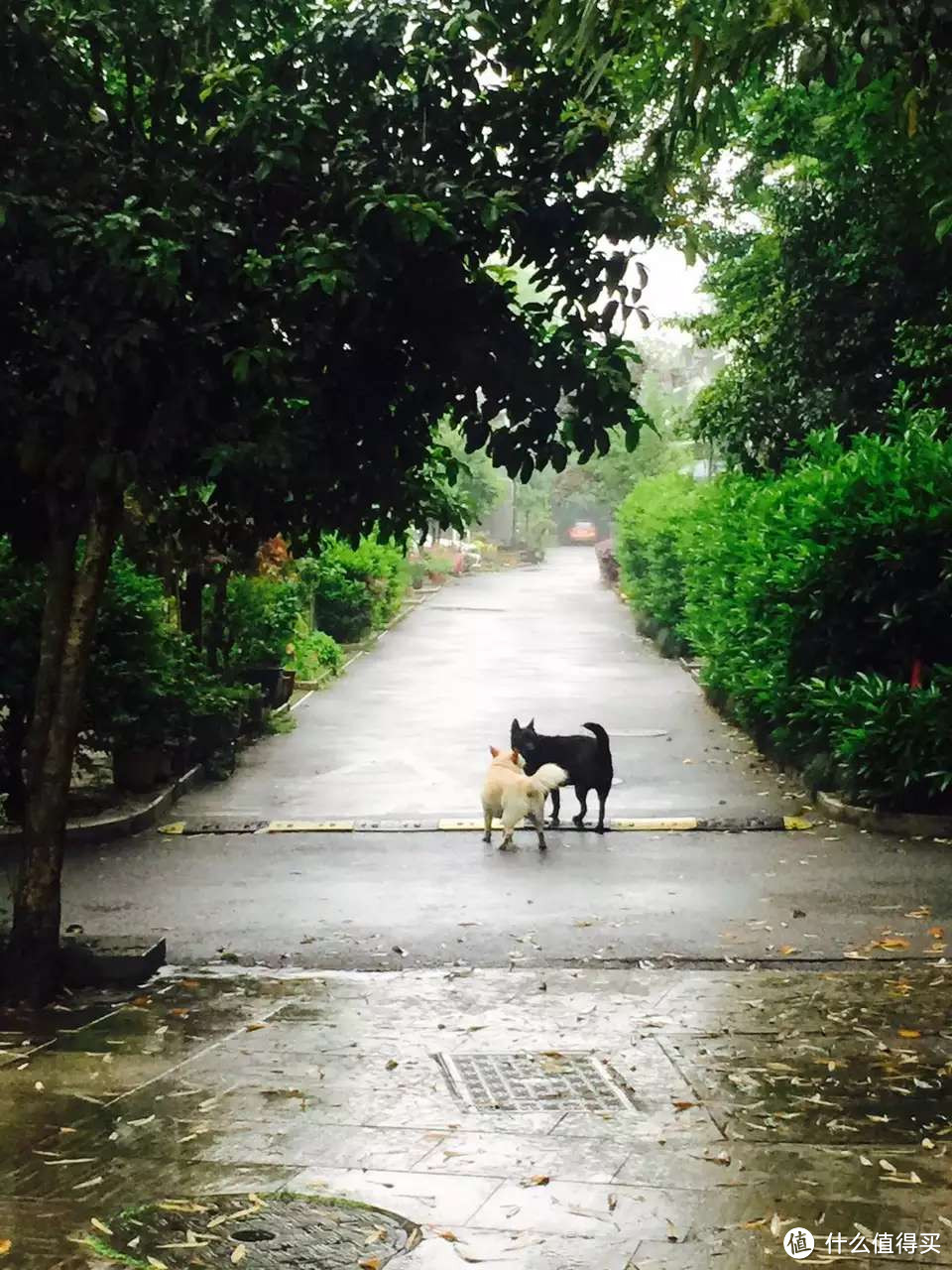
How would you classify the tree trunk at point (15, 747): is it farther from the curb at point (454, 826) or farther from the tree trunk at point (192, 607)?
the tree trunk at point (192, 607)

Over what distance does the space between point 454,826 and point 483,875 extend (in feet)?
5.45

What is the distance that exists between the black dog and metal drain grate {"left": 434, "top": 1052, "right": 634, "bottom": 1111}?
601 centimetres

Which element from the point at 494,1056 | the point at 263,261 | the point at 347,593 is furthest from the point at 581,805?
the point at 347,593

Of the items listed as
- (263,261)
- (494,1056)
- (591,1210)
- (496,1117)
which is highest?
(263,261)

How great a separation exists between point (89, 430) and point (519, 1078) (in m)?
3.59

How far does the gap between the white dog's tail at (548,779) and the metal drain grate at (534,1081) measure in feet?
17.1

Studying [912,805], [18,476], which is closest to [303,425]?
[18,476]

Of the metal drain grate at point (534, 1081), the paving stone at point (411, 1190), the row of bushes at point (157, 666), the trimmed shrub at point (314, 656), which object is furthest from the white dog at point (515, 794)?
the trimmed shrub at point (314, 656)

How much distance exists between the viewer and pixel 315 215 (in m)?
7.67

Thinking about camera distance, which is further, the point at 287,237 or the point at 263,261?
the point at 287,237

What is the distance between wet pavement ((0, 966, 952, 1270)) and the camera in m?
4.66

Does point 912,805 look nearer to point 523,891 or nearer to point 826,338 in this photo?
point 523,891

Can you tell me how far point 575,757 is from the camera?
12688 mm

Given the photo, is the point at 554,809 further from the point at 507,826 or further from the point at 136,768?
the point at 136,768
